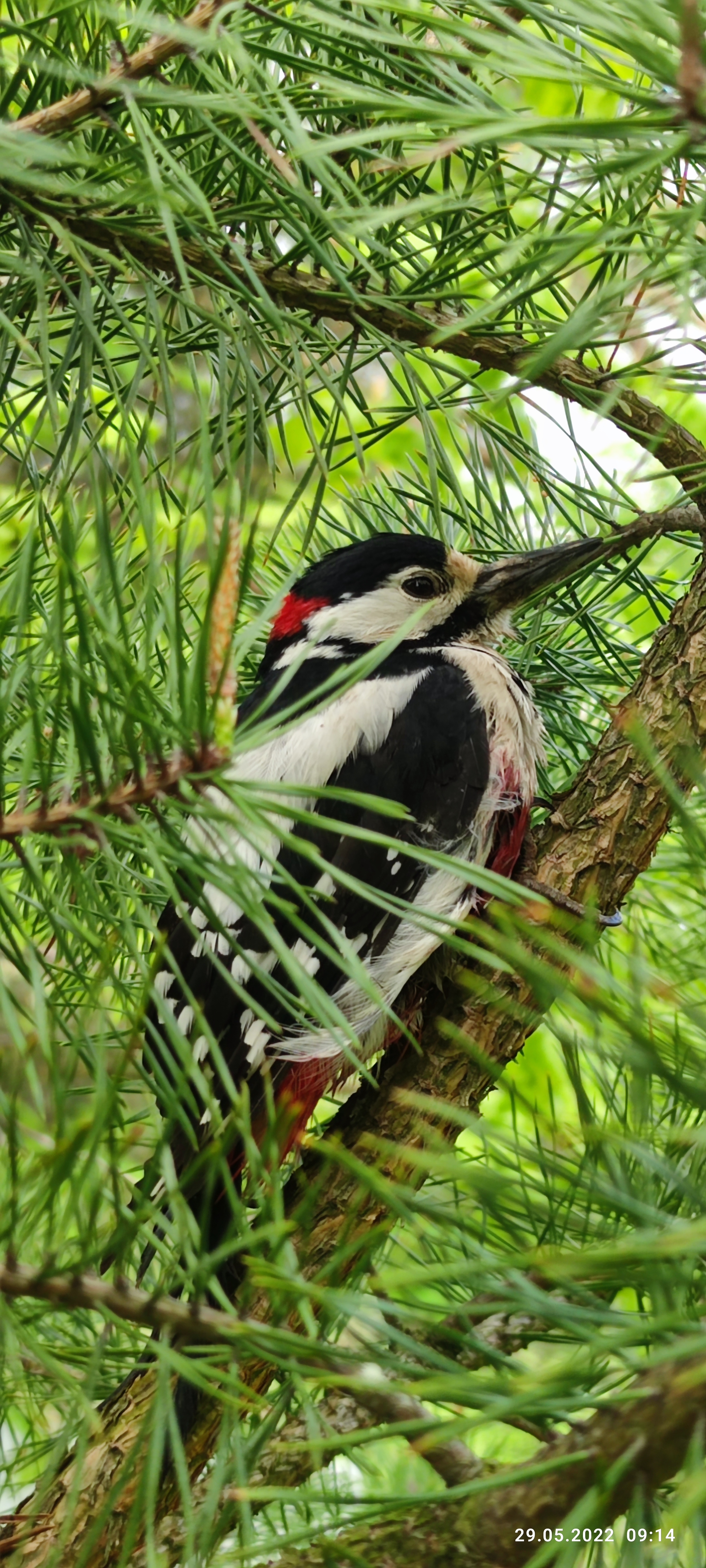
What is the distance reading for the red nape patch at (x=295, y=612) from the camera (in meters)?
1.39

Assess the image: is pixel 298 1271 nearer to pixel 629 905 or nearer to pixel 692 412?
pixel 629 905

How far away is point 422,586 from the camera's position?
4.49 feet

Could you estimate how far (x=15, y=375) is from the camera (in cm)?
180

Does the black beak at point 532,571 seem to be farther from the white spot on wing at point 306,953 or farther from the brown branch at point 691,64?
the brown branch at point 691,64

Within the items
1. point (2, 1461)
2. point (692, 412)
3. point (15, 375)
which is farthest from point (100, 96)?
point (692, 412)

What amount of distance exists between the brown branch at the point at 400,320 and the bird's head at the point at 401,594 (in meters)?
0.29

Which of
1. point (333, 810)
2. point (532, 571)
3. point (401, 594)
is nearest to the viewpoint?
point (333, 810)

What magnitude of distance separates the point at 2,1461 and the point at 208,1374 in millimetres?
775

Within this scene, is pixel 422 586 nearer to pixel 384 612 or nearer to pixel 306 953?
pixel 384 612

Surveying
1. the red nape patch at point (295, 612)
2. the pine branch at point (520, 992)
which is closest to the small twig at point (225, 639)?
the pine branch at point (520, 992)

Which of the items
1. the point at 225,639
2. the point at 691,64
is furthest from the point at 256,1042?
the point at 691,64

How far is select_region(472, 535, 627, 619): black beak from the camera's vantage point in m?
1.11

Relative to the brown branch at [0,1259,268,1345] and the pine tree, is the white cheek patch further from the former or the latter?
the brown branch at [0,1259,268,1345]

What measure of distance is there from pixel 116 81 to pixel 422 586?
0.78 m
